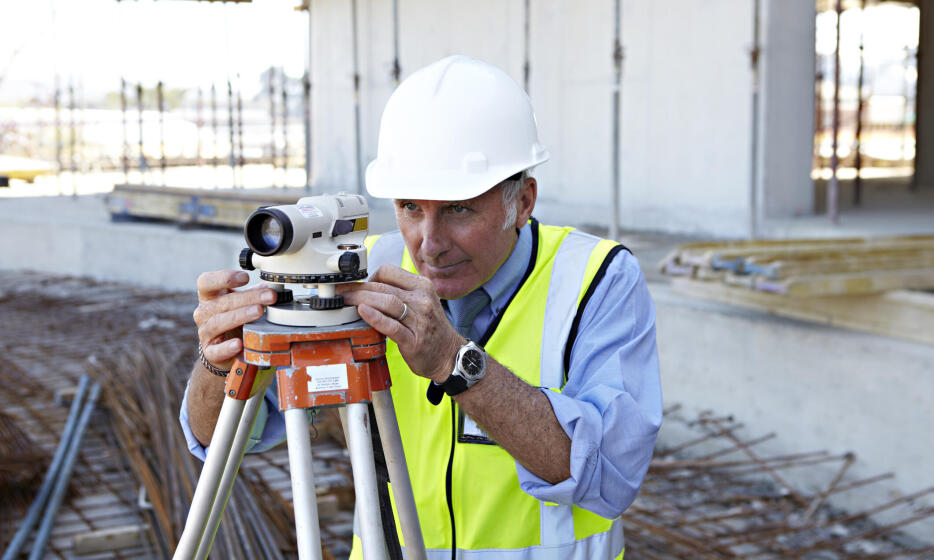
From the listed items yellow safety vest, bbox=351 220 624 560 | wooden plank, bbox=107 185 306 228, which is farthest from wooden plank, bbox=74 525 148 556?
wooden plank, bbox=107 185 306 228

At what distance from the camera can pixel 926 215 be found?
8508 millimetres

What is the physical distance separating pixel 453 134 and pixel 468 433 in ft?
1.95

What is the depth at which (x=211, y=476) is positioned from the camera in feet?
5.11

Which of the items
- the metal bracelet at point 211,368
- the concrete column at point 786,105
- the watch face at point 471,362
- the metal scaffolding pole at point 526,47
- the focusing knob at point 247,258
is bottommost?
the metal bracelet at point 211,368

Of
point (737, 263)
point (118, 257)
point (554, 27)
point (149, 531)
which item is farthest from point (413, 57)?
point (149, 531)

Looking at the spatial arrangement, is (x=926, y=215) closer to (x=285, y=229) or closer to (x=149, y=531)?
(x=149, y=531)

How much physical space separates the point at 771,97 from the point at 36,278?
814 centimetres

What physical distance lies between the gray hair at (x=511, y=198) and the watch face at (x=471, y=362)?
457mm

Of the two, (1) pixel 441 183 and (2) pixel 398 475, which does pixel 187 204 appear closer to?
(1) pixel 441 183

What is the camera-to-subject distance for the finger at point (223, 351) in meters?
1.51

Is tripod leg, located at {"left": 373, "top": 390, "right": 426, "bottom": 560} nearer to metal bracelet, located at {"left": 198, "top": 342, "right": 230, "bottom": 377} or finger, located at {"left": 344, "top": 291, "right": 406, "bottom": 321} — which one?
finger, located at {"left": 344, "top": 291, "right": 406, "bottom": 321}

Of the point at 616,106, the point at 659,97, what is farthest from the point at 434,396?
the point at 659,97

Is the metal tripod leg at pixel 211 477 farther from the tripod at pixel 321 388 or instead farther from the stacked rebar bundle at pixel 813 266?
the stacked rebar bundle at pixel 813 266

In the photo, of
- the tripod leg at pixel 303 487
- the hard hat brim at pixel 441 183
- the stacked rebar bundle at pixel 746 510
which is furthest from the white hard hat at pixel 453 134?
the stacked rebar bundle at pixel 746 510
